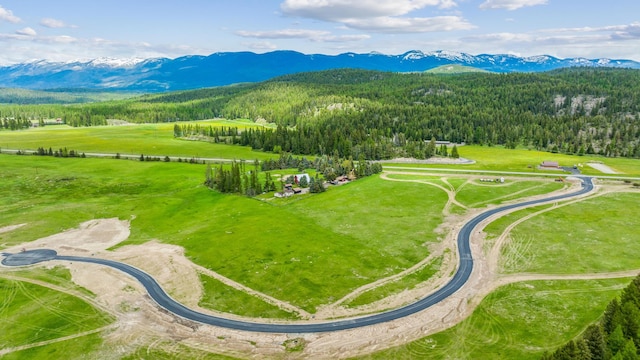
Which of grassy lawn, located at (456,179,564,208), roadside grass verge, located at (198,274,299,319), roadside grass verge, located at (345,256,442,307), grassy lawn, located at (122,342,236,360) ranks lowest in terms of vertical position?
→ grassy lawn, located at (122,342,236,360)

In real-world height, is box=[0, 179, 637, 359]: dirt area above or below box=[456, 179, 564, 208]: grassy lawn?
below

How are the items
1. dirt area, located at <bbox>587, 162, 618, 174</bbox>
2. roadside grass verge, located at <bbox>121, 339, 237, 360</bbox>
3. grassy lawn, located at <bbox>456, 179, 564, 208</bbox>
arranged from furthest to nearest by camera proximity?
dirt area, located at <bbox>587, 162, 618, 174</bbox>
grassy lawn, located at <bbox>456, 179, 564, 208</bbox>
roadside grass verge, located at <bbox>121, 339, 237, 360</bbox>

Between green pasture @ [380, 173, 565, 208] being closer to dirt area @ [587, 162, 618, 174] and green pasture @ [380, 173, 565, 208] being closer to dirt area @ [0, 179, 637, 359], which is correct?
dirt area @ [0, 179, 637, 359]

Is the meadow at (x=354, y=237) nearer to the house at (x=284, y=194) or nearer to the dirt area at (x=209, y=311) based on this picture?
the dirt area at (x=209, y=311)

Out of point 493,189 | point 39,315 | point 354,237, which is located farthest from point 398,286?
point 493,189

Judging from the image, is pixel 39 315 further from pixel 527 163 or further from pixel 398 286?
pixel 527 163

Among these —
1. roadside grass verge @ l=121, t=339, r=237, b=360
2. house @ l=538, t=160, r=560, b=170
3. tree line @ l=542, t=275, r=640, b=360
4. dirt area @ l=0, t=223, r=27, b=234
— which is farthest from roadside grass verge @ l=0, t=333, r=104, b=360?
house @ l=538, t=160, r=560, b=170
